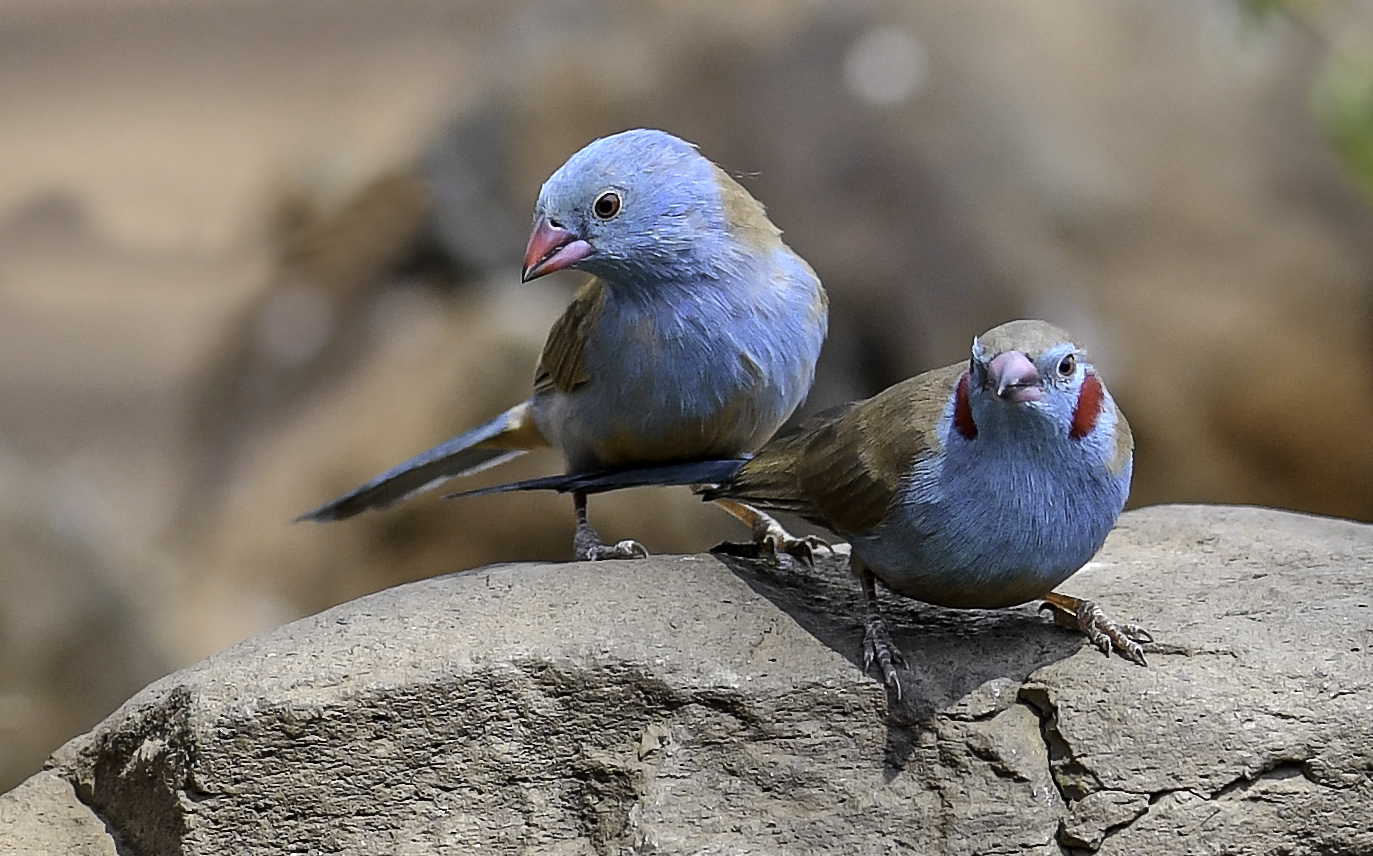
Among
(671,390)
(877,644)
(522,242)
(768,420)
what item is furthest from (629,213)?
(522,242)

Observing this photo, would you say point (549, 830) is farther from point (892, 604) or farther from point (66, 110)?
point (66, 110)

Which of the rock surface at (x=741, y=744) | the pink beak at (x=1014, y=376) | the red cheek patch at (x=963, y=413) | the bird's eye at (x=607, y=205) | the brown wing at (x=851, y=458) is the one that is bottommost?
the rock surface at (x=741, y=744)

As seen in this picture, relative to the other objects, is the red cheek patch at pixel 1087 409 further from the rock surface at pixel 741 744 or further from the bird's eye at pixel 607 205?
the bird's eye at pixel 607 205

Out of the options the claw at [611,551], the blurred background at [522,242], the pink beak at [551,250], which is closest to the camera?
the pink beak at [551,250]

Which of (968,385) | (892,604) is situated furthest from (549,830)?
(968,385)

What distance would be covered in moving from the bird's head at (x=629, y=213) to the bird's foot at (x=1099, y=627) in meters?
1.19

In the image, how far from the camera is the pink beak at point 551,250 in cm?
325

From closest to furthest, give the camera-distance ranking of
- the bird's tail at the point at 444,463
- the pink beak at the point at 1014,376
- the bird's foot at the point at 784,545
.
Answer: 1. the pink beak at the point at 1014,376
2. the bird's foot at the point at 784,545
3. the bird's tail at the point at 444,463

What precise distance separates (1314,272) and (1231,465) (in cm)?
92

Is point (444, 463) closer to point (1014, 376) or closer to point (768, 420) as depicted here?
point (768, 420)

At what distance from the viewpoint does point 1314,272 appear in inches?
239

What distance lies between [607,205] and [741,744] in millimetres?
1282

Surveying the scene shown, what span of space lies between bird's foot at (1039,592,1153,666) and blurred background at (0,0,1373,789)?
111 inches

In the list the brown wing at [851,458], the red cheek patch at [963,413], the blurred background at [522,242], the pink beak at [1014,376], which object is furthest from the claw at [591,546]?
the blurred background at [522,242]
